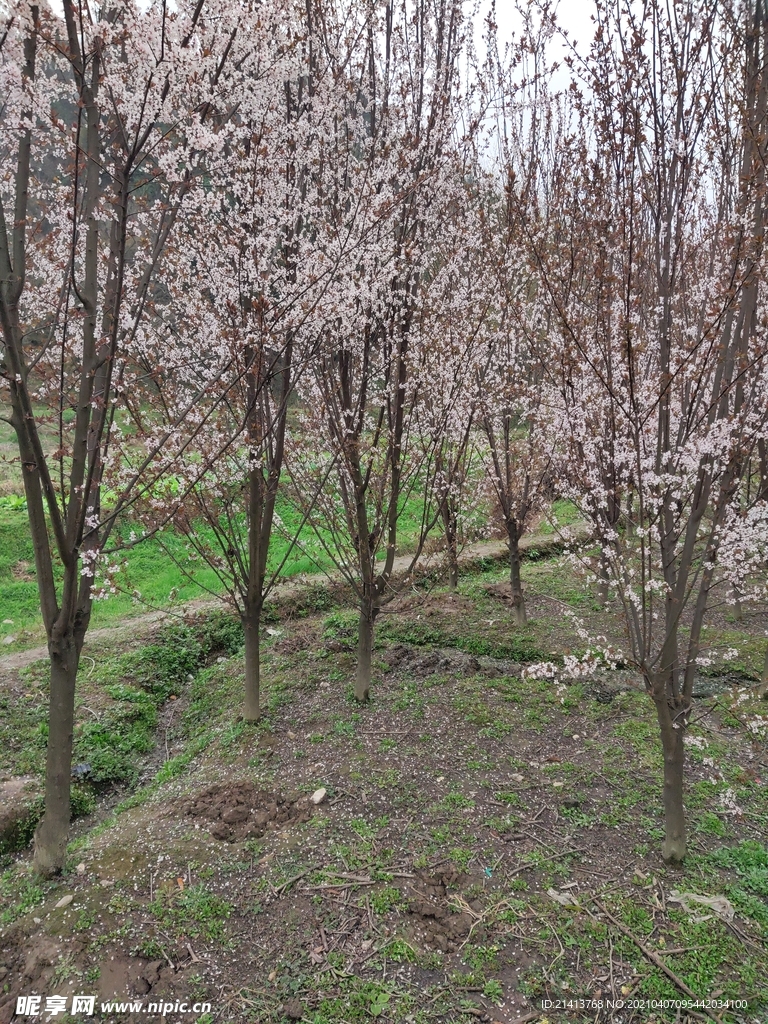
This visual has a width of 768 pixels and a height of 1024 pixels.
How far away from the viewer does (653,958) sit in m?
2.83

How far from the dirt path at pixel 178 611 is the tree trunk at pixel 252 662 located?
657mm

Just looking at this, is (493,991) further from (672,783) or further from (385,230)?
(385,230)

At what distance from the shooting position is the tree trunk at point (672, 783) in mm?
3326

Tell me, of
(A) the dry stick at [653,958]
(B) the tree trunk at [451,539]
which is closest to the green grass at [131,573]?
(B) the tree trunk at [451,539]

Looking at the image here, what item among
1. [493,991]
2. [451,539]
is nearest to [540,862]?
[493,991]

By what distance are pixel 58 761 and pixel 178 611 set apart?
5003mm

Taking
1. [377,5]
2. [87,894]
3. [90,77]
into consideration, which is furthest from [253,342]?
[87,894]

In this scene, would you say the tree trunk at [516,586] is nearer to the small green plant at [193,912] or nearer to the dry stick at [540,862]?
the dry stick at [540,862]

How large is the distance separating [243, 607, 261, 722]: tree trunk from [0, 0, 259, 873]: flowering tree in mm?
1734

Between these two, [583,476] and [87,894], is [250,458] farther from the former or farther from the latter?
[87,894]

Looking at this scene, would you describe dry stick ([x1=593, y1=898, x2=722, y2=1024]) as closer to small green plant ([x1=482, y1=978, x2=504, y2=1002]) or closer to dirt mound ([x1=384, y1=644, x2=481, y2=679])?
small green plant ([x1=482, y1=978, x2=504, y2=1002])

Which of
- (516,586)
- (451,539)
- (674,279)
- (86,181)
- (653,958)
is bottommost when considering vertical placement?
(653,958)

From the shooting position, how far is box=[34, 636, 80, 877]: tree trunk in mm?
3426

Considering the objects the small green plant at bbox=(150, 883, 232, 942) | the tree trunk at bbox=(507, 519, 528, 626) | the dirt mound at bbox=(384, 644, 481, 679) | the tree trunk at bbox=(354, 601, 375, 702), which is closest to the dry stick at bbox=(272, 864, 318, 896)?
the small green plant at bbox=(150, 883, 232, 942)
